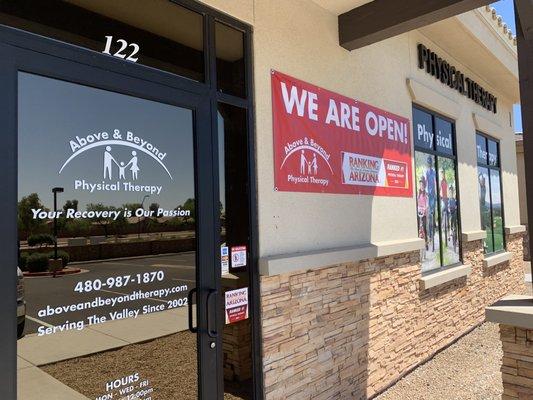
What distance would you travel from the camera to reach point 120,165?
2740 millimetres

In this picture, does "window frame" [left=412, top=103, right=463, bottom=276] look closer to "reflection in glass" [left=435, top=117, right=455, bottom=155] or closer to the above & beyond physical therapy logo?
"reflection in glass" [left=435, top=117, right=455, bottom=155]

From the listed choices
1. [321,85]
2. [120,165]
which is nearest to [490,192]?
[321,85]

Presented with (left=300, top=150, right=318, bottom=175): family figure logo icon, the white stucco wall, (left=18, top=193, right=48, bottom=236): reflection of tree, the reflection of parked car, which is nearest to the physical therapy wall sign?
the white stucco wall

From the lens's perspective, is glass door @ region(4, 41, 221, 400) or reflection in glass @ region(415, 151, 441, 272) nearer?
glass door @ region(4, 41, 221, 400)

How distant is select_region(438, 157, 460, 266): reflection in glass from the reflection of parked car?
245 inches

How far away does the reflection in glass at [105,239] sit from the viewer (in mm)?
2367

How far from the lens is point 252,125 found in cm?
372

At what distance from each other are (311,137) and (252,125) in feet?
2.65

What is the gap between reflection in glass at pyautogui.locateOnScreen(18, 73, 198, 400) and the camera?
2.37 meters

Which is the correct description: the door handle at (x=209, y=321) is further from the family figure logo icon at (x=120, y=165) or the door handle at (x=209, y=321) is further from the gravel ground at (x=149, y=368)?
the family figure logo icon at (x=120, y=165)

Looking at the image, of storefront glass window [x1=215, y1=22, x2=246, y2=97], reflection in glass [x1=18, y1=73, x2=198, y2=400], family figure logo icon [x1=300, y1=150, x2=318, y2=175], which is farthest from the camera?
family figure logo icon [x1=300, y1=150, x2=318, y2=175]

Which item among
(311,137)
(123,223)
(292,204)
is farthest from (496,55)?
(123,223)

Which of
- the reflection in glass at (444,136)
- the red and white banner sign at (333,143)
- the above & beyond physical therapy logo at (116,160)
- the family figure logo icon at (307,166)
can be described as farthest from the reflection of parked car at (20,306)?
the reflection in glass at (444,136)

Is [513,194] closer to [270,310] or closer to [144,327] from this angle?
[270,310]
